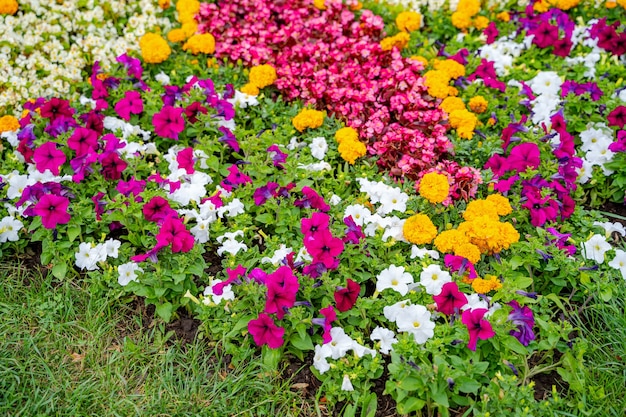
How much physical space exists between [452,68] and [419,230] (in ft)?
5.25

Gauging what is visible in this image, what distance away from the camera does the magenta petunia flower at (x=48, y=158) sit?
365 centimetres

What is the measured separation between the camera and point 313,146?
3.89 m

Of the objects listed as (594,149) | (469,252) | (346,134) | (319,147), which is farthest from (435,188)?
(594,149)

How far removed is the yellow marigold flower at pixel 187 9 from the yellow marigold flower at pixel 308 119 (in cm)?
153

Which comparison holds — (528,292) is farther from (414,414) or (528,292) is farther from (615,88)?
(615,88)

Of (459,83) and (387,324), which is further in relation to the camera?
(459,83)

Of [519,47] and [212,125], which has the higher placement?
[519,47]

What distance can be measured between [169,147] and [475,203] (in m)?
2.07

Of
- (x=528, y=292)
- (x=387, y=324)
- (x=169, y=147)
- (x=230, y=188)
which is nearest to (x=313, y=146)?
(x=230, y=188)

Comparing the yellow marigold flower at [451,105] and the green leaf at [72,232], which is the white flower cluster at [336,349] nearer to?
the green leaf at [72,232]

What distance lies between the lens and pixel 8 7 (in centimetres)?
462

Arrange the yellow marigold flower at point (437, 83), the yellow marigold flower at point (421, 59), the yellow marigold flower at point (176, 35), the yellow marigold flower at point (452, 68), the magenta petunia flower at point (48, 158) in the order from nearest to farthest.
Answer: the magenta petunia flower at point (48, 158)
the yellow marigold flower at point (437, 83)
the yellow marigold flower at point (452, 68)
the yellow marigold flower at point (421, 59)
the yellow marigold flower at point (176, 35)

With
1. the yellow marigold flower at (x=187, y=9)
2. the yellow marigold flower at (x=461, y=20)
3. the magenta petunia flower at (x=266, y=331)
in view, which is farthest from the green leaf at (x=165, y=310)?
the yellow marigold flower at (x=461, y=20)

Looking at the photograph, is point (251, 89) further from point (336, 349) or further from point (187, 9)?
point (336, 349)
